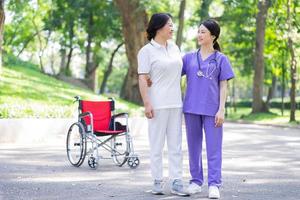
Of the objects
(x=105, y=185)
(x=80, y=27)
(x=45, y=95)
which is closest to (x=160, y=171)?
(x=105, y=185)

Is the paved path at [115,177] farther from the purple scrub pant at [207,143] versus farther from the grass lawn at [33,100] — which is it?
the grass lawn at [33,100]

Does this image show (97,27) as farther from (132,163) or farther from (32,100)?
(132,163)

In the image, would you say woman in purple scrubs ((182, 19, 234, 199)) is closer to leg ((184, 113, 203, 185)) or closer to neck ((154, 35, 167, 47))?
leg ((184, 113, 203, 185))

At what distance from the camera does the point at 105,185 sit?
7.88 meters

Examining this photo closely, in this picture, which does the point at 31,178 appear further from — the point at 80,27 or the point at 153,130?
the point at 80,27

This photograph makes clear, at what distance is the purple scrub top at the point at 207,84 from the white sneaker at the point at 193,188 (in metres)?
0.80

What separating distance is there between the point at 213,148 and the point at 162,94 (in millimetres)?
770

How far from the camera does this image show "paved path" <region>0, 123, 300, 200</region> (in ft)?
23.3

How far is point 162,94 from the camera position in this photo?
22.7ft

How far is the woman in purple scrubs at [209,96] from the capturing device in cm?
683

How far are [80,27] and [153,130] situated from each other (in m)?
38.8

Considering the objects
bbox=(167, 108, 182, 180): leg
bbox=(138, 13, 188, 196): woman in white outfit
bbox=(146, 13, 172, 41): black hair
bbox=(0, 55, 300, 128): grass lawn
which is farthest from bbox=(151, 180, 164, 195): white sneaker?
bbox=(0, 55, 300, 128): grass lawn

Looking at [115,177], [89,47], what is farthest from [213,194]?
[89,47]

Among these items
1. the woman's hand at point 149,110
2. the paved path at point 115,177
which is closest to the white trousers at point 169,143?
the woman's hand at point 149,110
